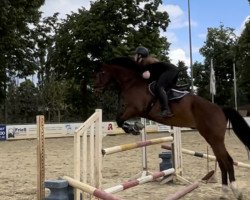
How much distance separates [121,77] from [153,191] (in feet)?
7.44

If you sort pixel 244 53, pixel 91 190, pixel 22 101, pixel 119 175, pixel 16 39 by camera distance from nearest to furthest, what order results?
pixel 91 190, pixel 119 175, pixel 16 39, pixel 244 53, pixel 22 101

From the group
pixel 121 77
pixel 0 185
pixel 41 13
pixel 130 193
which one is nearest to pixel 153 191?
pixel 130 193

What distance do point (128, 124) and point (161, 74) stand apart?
38.7 inches

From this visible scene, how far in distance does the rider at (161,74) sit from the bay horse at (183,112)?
0.14 m

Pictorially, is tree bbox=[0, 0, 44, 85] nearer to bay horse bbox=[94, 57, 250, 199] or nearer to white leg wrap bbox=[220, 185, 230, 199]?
bay horse bbox=[94, 57, 250, 199]

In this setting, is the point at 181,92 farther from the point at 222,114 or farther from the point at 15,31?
the point at 15,31

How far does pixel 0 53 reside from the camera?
30.3 m

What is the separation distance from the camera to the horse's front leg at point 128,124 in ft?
23.6

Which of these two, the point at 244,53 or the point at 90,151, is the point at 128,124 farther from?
the point at 244,53

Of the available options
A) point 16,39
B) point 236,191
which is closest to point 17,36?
point 16,39

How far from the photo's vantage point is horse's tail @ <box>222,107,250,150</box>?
7.54m

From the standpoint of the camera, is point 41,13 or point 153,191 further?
point 41,13

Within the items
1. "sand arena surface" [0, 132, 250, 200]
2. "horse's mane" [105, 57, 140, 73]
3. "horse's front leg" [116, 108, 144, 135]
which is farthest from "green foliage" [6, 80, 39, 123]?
"horse's front leg" [116, 108, 144, 135]

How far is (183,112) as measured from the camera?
7.32 metres
